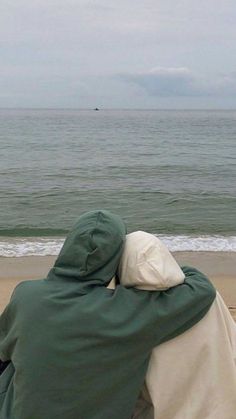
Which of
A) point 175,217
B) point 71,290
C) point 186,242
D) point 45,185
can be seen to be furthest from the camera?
point 45,185

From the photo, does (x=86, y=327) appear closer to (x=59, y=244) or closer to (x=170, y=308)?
(x=170, y=308)

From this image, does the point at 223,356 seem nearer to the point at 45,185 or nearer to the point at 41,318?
the point at 41,318

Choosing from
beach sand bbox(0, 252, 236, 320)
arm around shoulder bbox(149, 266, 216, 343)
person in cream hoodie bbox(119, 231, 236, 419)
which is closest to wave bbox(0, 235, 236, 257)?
beach sand bbox(0, 252, 236, 320)

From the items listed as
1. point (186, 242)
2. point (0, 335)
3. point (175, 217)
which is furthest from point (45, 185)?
point (0, 335)

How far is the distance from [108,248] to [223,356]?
2.16 ft

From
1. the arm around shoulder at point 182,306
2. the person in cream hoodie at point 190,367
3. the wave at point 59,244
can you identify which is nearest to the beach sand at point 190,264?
the wave at point 59,244

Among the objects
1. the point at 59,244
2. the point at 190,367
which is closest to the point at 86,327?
the point at 190,367

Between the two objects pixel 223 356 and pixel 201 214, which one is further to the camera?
pixel 201 214

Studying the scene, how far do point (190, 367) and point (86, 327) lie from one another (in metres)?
0.49

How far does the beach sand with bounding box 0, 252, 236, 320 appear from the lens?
19.5 feet

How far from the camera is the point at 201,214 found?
11.6 meters

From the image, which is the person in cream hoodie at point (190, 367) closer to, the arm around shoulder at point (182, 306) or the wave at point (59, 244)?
the arm around shoulder at point (182, 306)

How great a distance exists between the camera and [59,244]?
330 inches

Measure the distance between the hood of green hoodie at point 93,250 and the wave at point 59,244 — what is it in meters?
5.75
